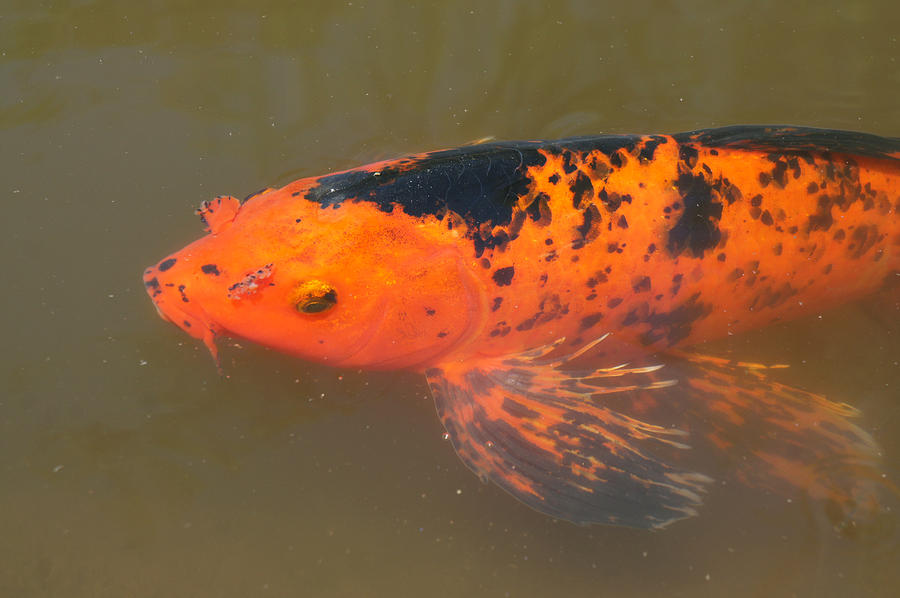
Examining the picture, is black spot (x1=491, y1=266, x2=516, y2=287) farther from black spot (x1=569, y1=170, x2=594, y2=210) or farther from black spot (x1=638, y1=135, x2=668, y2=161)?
black spot (x1=638, y1=135, x2=668, y2=161)

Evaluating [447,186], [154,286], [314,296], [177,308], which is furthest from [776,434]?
[154,286]

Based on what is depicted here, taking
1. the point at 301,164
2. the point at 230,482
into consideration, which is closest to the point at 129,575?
the point at 230,482

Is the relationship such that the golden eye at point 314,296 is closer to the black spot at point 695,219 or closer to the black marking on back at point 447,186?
the black marking on back at point 447,186

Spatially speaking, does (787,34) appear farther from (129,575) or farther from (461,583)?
(129,575)

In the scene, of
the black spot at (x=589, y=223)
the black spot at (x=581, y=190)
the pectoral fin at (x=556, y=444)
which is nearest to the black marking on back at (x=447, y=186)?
the black spot at (x=581, y=190)

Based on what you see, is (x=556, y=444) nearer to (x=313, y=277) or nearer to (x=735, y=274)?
(x=735, y=274)

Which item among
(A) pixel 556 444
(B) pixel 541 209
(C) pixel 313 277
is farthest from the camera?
(A) pixel 556 444
